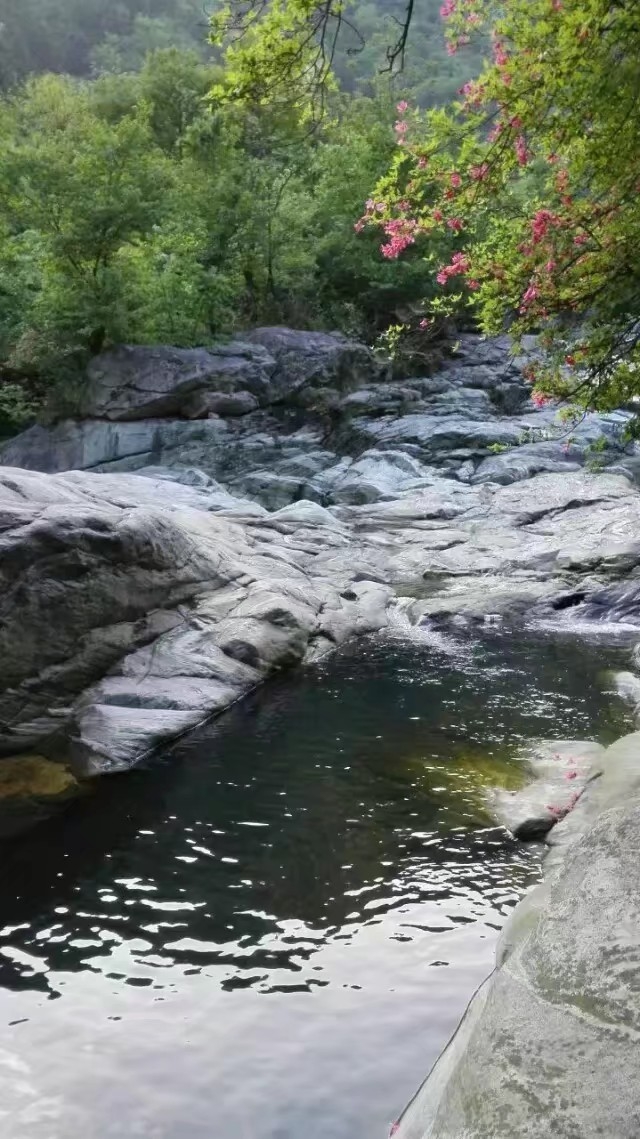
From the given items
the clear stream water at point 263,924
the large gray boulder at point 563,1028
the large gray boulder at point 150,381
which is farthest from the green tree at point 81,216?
the large gray boulder at point 563,1028

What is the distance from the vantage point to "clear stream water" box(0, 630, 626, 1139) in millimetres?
5070

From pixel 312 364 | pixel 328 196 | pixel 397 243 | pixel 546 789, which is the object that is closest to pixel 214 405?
pixel 312 364

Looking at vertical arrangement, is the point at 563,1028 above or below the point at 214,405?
below

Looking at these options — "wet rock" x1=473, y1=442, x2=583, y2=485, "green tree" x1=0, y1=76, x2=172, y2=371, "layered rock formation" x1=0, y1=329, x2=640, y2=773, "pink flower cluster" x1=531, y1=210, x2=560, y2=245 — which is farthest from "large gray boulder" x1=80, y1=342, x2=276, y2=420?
"pink flower cluster" x1=531, y1=210, x2=560, y2=245

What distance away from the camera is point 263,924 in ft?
22.0

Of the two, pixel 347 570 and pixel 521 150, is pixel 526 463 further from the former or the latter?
pixel 521 150

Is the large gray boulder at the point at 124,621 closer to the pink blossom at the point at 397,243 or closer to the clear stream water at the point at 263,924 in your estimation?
the clear stream water at the point at 263,924

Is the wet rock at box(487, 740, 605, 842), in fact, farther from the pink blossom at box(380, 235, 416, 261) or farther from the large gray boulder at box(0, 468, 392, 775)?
the pink blossom at box(380, 235, 416, 261)

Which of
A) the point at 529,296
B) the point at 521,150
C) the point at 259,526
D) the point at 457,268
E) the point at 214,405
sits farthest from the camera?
the point at 214,405

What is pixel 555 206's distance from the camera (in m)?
7.26

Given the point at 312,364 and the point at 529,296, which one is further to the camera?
the point at 312,364

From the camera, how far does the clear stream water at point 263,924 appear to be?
200 inches

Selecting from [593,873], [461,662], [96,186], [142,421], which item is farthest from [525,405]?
[593,873]

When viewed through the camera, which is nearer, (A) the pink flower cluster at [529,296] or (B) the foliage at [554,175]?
(B) the foliage at [554,175]
